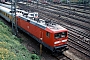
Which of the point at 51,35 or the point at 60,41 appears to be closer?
the point at 51,35

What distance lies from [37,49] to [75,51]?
426cm

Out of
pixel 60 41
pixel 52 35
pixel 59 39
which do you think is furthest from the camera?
pixel 60 41

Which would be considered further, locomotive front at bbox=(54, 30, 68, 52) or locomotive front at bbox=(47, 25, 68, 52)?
locomotive front at bbox=(54, 30, 68, 52)

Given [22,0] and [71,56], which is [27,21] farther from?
[22,0]

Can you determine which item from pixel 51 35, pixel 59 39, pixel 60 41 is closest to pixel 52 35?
pixel 51 35

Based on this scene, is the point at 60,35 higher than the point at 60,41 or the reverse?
higher

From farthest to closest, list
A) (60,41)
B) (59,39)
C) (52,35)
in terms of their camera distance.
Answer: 1. (60,41)
2. (59,39)
3. (52,35)

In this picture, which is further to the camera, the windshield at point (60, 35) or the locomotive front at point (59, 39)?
the windshield at point (60, 35)

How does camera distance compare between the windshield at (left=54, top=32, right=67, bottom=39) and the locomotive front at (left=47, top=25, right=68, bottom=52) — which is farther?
the windshield at (left=54, top=32, right=67, bottom=39)

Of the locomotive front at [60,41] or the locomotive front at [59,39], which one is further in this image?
the locomotive front at [60,41]

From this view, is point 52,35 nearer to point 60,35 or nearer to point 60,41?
point 60,35

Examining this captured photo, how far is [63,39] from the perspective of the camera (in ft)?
51.3

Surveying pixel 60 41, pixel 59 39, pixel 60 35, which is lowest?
pixel 60 41

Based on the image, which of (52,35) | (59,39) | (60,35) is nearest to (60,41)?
(59,39)
